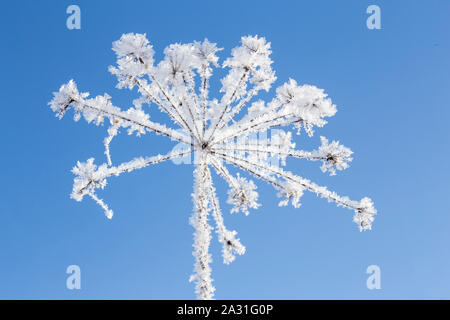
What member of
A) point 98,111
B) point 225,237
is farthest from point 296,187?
point 98,111

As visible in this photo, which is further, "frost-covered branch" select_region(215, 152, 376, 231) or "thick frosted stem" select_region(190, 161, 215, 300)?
"frost-covered branch" select_region(215, 152, 376, 231)

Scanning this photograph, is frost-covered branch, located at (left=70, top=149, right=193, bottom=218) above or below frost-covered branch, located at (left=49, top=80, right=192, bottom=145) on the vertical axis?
below

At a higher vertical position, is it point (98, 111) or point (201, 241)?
point (98, 111)

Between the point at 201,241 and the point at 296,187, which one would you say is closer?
the point at 201,241

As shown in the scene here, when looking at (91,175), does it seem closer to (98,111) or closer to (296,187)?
(98,111)

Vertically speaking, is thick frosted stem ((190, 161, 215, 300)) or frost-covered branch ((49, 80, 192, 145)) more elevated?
frost-covered branch ((49, 80, 192, 145))

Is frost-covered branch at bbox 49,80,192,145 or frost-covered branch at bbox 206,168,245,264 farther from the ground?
frost-covered branch at bbox 49,80,192,145

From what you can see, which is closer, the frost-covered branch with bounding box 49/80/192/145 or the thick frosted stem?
the thick frosted stem

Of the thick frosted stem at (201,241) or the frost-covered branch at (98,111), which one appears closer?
the thick frosted stem at (201,241)

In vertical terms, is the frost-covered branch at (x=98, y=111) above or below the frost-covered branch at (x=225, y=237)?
above

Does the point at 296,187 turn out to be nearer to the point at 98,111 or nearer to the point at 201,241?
the point at 201,241

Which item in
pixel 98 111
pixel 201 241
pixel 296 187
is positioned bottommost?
Answer: pixel 201 241
